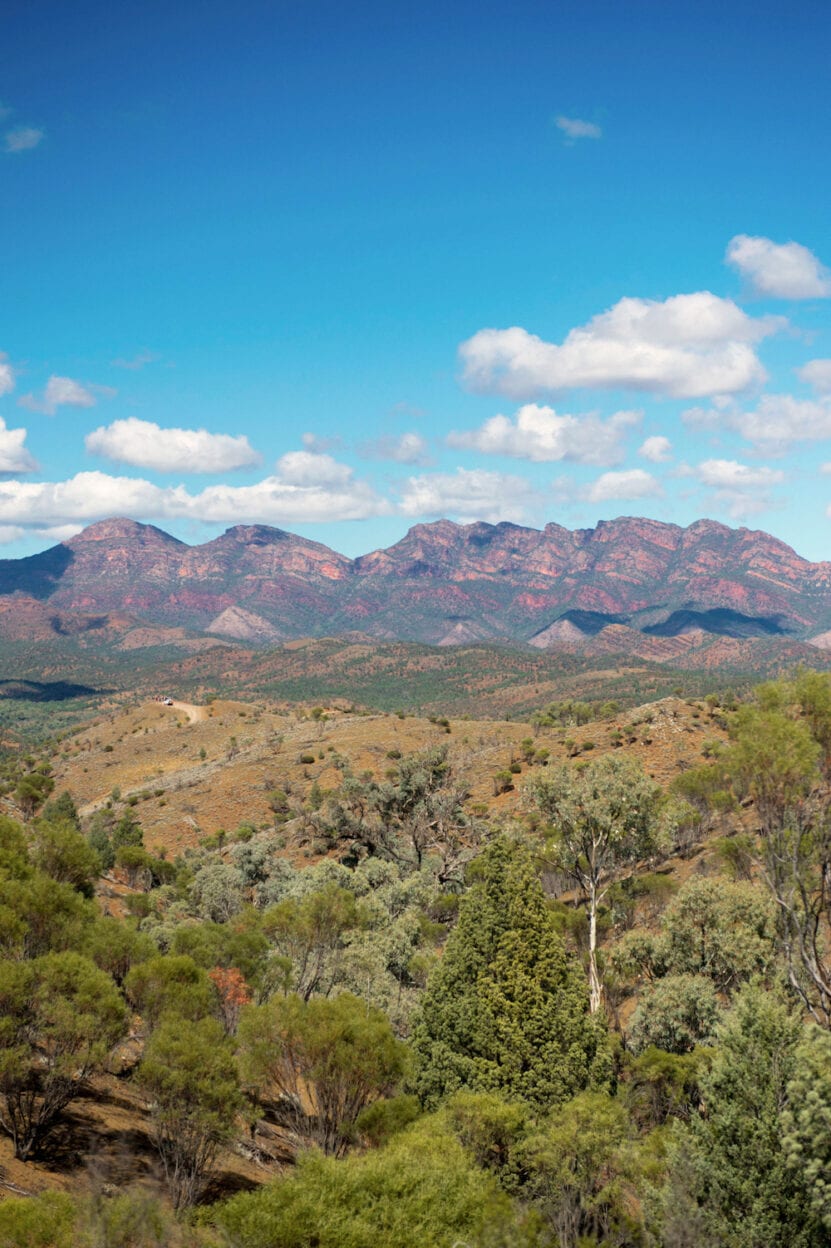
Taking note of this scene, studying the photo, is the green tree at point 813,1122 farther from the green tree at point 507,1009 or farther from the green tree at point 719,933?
the green tree at point 719,933

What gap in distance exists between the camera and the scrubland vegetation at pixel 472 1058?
15.3 meters

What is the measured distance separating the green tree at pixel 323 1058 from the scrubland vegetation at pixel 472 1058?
0.08 meters

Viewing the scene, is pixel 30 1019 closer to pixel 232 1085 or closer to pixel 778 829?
pixel 232 1085

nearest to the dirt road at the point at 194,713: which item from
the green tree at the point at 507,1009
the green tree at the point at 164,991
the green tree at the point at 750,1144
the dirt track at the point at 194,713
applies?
the dirt track at the point at 194,713

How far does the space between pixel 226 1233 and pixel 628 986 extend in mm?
24735

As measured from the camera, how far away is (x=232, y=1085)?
750 inches

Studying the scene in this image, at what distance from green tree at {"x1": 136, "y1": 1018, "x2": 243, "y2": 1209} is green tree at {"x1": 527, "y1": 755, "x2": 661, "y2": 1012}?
1456 cm

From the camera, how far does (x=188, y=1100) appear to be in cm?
1881

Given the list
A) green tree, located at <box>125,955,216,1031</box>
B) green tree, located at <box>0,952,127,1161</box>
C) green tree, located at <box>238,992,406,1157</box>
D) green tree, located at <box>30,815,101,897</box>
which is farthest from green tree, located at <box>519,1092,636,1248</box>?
green tree, located at <box>30,815,101,897</box>

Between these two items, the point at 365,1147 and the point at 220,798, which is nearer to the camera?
the point at 365,1147

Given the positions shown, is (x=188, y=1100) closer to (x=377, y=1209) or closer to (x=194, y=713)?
(x=377, y=1209)

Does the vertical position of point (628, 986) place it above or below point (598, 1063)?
below

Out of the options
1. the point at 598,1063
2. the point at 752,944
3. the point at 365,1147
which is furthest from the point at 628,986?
the point at 365,1147

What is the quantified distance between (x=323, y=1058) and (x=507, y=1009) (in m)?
5.21
